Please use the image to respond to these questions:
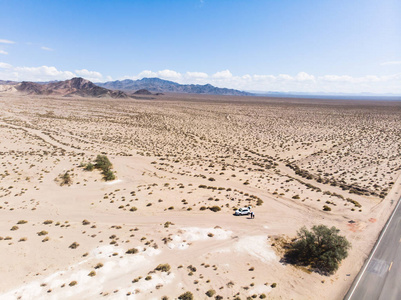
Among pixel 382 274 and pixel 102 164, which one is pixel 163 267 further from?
pixel 102 164

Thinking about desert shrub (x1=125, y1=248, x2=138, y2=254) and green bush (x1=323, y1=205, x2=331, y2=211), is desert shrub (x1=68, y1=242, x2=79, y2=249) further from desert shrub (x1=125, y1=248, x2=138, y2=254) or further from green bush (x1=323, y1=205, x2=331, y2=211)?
green bush (x1=323, y1=205, x2=331, y2=211)

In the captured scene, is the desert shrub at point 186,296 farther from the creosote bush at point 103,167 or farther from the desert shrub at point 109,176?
the creosote bush at point 103,167

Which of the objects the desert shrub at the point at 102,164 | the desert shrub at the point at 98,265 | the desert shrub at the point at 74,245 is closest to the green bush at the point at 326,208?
the desert shrub at the point at 98,265

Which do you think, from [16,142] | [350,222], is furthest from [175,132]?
[350,222]

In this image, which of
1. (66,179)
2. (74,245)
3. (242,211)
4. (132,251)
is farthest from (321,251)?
(66,179)

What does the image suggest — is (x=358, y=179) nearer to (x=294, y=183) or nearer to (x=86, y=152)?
(x=294, y=183)
